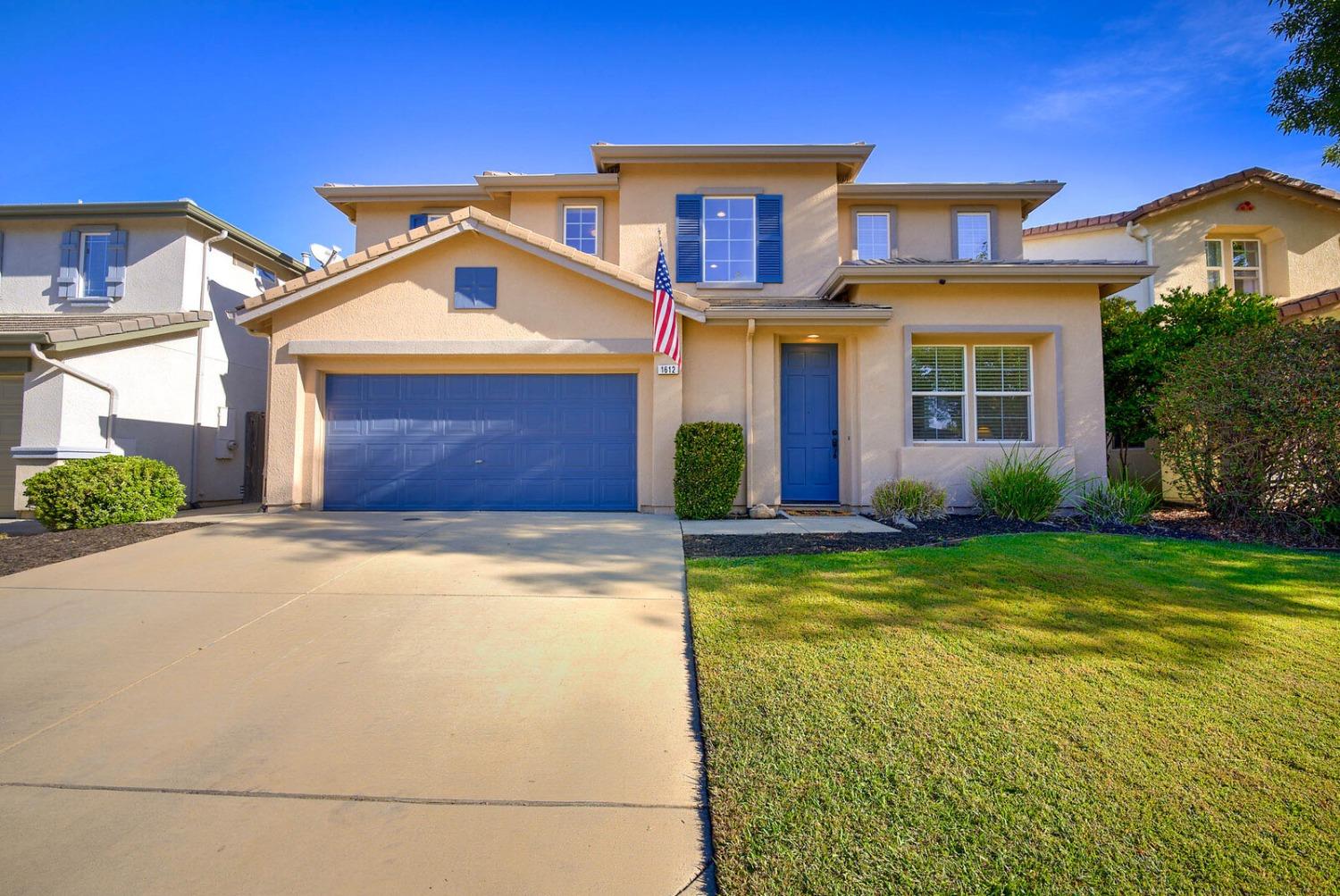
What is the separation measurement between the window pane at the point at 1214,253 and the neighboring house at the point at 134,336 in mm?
23635

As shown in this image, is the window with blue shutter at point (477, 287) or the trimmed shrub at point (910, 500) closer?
the trimmed shrub at point (910, 500)

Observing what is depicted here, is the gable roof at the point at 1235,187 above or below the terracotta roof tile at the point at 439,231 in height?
above

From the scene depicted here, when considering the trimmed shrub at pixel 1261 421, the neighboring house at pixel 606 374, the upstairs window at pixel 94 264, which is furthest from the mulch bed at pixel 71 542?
the trimmed shrub at pixel 1261 421

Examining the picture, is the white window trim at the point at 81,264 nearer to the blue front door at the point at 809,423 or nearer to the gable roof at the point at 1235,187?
the blue front door at the point at 809,423

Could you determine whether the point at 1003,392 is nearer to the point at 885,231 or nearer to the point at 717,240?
the point at 885,231

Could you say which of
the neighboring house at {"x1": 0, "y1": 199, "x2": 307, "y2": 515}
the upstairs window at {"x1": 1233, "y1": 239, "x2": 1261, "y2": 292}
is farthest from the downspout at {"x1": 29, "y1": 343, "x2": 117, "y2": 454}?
the upstairs window at {"x1": 1233, "y1": 239, "x2": 1261, "y2": 292}

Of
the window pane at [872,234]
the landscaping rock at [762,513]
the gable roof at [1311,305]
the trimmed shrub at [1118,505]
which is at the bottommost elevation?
the landscaping rock at [762,513]

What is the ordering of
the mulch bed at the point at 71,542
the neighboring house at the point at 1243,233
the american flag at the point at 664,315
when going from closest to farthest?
the mulch bed at the point at 71,542 → the american flag at the point at 664,315 → the neighboring house at the point at 1243,233

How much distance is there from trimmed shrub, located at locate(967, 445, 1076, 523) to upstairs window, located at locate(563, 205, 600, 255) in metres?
8.64

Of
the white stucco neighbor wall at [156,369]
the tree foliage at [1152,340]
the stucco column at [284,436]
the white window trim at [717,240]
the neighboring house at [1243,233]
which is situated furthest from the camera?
the neighboring house at [1243,233]

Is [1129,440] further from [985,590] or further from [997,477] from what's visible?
[985,590]

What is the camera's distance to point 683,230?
1220cm

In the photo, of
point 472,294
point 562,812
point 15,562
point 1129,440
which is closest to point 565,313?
point 472,294

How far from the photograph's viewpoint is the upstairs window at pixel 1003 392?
411 inches
